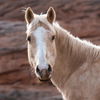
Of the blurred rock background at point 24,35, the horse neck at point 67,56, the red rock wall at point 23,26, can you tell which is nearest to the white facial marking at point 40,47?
the horse neck at point 67,56

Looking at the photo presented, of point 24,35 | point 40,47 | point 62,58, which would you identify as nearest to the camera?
point 40,47

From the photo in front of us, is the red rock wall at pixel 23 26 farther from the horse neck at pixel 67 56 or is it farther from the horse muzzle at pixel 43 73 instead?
the horse muzzle at pixel 43 73

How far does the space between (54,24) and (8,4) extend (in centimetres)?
966

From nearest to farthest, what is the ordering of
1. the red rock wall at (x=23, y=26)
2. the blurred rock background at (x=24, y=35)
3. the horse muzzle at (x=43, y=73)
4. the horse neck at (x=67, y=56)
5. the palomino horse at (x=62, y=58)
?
the horse muzzle at (x=43, y=73)
the palomino horse at (x=62, y=58)
the horse neck at (x=67, y=56)
the blurred rock background at (x=24, y=35)
the red rock wall at (x=23, y=26)

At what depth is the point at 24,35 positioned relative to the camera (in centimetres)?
1302

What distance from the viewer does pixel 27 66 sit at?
483 inches

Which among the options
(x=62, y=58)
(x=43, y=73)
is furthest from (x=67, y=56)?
(x=43, y=73)

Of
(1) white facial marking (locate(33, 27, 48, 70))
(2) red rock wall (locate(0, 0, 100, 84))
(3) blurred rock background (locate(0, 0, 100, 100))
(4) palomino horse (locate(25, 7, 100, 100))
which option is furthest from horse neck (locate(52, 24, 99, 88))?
(2) red rock wall (locate(0, 0, 100, 84))

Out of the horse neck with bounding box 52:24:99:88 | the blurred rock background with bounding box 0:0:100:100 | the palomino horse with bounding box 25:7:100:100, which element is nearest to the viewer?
the palomino horse with bounding box 25:7:100:100

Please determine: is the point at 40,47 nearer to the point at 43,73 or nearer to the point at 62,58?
the point at 43,73

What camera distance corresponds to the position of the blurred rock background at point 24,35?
11430 millimetres

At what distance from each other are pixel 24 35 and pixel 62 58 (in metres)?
7.18

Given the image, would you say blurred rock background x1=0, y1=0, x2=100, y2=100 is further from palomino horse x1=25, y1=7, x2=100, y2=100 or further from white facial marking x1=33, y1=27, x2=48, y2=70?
white facial marking x1=33, y1=27, x2=48, y2=70

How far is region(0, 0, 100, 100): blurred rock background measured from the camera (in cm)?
1143
